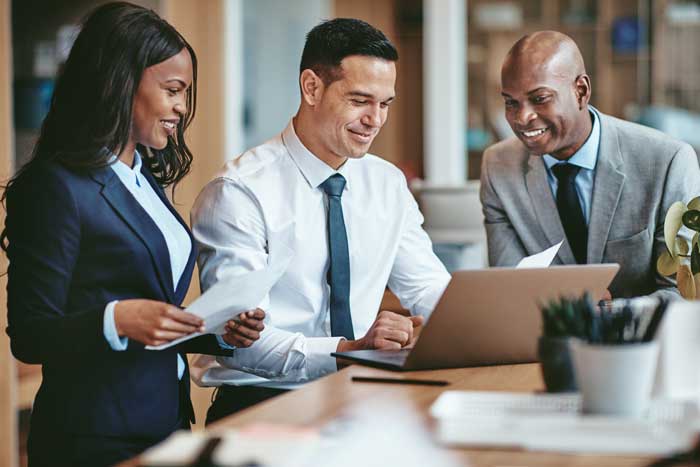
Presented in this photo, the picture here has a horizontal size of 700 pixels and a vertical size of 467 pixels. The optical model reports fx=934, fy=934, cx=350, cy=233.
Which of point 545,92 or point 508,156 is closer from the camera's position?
point 545,92

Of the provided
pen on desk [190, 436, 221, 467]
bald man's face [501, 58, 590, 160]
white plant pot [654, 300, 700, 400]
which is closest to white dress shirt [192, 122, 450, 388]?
bald man's face [501, 58, 590, 160]

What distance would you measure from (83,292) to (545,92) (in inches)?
48.6

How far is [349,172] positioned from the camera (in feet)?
7.08

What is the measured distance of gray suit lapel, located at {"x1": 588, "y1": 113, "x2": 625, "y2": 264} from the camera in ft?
7.32

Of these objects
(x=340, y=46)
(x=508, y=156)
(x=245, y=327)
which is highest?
(x=340, y=46)

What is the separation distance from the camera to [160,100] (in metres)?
1.67

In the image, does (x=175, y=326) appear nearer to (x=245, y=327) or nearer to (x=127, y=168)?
(x=245, y=327)

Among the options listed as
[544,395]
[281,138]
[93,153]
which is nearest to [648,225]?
[281,138]

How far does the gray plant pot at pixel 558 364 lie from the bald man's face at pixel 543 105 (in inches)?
43.9

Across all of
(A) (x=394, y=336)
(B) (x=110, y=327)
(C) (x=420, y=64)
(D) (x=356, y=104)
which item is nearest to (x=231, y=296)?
(B) (x=110, y=327)

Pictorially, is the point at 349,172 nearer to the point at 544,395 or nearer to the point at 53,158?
the point at 53,158

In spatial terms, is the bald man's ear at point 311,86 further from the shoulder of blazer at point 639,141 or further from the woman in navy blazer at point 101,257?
the shoulder of blazer at point 639,141

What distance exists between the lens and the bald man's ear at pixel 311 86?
2102mm

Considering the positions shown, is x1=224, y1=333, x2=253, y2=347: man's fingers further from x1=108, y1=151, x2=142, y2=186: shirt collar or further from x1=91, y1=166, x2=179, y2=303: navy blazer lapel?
x1=108, y1=151, x2=142, y2=186: shirt collar
